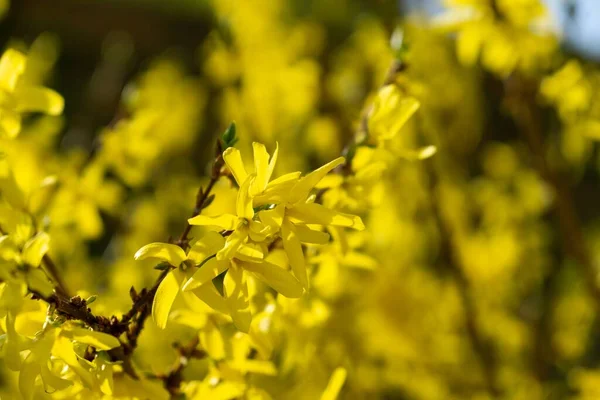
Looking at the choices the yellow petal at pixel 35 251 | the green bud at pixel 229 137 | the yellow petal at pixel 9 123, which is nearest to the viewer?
the yellow petal at pixel 35 251

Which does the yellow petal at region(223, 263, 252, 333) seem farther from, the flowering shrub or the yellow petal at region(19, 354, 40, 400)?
the yellow petal at region(19, 354, 40, 400)

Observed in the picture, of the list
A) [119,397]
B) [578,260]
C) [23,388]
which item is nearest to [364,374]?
[578,260]

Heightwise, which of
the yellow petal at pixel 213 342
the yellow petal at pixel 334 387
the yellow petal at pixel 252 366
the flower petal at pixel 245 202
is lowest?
the yellow petal at pixel 334 387

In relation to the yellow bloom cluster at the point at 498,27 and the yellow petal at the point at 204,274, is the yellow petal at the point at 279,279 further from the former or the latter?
the yellow bloom cluster at the point at 498,27

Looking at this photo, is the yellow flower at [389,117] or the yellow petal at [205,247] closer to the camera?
the yellow petal at [205,247]

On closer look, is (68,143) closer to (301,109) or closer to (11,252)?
(301,109)

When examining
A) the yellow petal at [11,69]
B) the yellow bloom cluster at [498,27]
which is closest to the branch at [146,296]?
the yellow petal at [11,69]

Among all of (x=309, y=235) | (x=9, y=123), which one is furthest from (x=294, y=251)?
(x=9, y=123)
